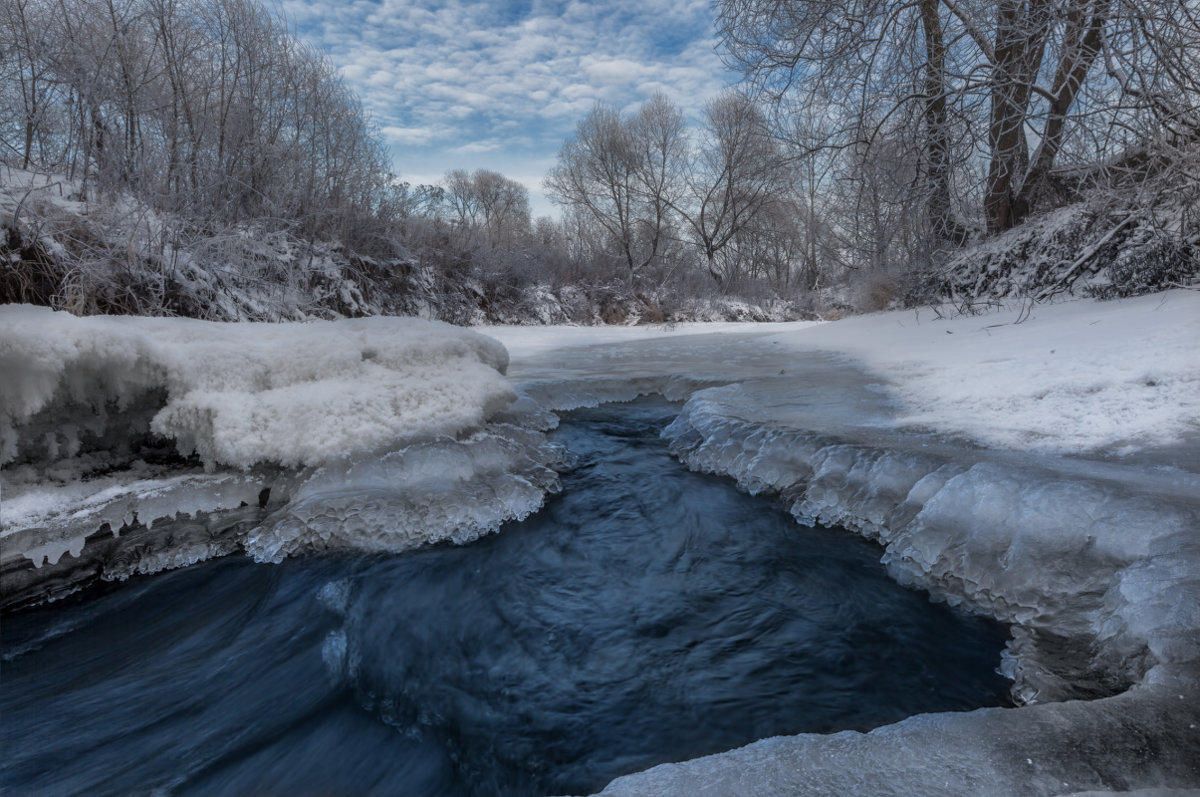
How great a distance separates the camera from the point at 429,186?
497 inches

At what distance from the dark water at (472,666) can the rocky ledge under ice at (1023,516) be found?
23 centimetres

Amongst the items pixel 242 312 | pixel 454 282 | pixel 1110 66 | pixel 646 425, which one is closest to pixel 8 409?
pixel 646 425

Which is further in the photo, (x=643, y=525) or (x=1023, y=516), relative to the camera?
(x=643, y=525)

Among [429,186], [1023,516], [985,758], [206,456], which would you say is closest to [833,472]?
[1023,516]

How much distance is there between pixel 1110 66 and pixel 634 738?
389cm

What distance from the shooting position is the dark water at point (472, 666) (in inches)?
62.1

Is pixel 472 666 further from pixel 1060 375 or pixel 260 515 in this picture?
pixel 1060 375

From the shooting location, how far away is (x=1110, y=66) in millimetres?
2973

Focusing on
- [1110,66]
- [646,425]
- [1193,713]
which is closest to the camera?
[1193,713]

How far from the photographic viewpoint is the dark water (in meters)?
1.58

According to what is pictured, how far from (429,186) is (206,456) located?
36.9ft

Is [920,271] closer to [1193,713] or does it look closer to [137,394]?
[1193,713]

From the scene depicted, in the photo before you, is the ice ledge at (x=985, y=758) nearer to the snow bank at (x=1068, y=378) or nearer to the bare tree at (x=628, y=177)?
the snow bank at (x=1068, y=378)

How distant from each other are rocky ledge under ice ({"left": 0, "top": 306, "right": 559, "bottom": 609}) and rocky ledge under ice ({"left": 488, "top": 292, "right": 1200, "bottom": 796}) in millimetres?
1567
